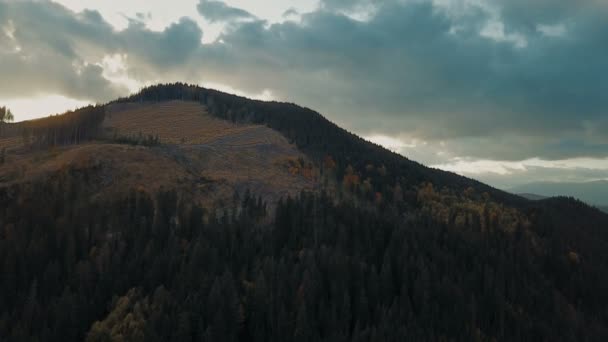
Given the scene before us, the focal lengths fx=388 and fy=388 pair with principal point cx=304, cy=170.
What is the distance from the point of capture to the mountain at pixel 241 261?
7175 cm

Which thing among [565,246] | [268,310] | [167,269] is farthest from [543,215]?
[167,269]

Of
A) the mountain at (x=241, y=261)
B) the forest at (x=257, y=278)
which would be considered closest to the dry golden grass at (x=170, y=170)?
the mountain at (x=241, y=261)

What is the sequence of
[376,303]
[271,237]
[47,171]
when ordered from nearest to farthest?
[376,303] < [271,237] < [47,171]

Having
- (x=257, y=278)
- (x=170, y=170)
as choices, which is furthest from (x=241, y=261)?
(x=170, y=170)

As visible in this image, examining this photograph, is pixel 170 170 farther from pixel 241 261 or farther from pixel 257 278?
pixel 257 278

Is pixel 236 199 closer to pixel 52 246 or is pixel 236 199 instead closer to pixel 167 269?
pixel 167 269

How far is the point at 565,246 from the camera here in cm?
16388

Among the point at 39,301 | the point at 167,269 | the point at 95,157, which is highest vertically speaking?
the point at 95,157

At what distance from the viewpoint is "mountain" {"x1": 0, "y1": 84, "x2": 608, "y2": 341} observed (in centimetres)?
7175

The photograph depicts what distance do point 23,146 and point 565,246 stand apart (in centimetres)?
22833

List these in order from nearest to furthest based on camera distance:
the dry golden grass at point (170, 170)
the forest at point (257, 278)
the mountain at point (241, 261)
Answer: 1. the forest at point (257, 278)
2. the mountain at point (241, 261)
3. the dry golden grass at point (170, 170)

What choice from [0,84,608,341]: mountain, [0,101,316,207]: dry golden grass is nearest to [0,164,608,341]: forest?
[0,84,608,341]: mountain

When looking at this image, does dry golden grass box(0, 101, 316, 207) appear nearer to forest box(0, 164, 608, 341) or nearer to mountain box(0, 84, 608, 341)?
mountain box(0, 84, 608, 341)

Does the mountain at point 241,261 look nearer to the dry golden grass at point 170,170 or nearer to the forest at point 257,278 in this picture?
the forest at point 257,278
